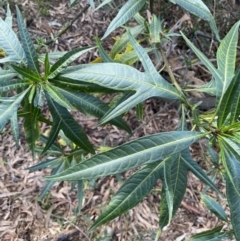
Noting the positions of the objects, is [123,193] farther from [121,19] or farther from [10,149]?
[10,149]

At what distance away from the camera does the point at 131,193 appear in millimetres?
817

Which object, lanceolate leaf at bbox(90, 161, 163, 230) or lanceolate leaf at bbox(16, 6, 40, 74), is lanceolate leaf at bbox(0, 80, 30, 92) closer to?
lanceolate leaf at bbox(16, 6, 40, 74)

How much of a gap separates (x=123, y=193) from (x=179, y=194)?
0.17 m

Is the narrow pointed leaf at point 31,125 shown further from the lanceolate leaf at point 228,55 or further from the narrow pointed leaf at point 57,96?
the lanceolate leaf at point 228,55

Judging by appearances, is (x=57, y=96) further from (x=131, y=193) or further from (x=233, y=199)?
(x=233, y=199)

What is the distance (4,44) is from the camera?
857mm

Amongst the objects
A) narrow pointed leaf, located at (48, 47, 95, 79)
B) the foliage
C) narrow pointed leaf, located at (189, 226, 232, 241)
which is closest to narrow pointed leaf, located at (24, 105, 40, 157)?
the foliage

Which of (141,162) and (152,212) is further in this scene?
(152,212)

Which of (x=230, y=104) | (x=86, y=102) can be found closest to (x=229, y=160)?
(x=230, y=104)

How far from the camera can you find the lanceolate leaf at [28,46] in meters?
0.83

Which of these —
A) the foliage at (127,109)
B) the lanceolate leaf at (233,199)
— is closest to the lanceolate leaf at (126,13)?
the foliage at (127,109)

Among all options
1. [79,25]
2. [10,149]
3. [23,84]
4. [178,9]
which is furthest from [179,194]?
[79,25]

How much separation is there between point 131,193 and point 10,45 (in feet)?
1.32

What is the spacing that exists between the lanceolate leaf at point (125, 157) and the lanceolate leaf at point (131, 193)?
5.0 inches
